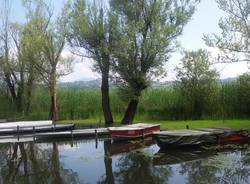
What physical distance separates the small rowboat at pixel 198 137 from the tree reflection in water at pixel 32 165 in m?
5.01

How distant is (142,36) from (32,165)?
14591 mm

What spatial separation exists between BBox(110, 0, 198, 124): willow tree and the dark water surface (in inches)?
328

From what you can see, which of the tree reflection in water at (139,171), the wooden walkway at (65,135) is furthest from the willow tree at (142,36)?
the tree reflection in water at (139,171)

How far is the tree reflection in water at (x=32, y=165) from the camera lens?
15609mm

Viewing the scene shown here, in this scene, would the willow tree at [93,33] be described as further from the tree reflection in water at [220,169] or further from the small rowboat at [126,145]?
the tree reflection in water at [220,169]

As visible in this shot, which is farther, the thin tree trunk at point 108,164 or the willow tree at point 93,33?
the willow tree at point 93,33

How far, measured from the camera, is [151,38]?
2973 cm

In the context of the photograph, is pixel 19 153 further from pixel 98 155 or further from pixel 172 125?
pixel 172 125

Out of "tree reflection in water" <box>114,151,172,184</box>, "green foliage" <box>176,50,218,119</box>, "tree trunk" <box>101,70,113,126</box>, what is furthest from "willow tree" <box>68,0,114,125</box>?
"tree reflection in water" <box>114,151,172,184</box>

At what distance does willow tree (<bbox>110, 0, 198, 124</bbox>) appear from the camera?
29.8 metres

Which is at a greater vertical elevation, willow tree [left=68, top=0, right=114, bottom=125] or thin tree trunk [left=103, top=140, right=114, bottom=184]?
willow tree [left=68, top=0, right=114, bottom=125]

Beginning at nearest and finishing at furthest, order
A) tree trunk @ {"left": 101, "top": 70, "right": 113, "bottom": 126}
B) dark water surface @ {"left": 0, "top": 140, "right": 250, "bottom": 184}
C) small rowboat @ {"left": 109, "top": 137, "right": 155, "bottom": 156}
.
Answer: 1. dark water surface @ {"left": 0, "top": 140, "right": 250, "bottom": 184}
2. small rowboat @ {"left": 109, "top": 137, "right": 155, "bottom": 156}
3. tree trunk @ {"left": 101, "top": 70, "right": 113, "bottom": 126}

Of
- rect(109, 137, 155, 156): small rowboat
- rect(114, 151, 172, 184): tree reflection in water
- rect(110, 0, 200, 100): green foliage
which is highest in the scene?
rect(110, 0, 200, 100): green foliage

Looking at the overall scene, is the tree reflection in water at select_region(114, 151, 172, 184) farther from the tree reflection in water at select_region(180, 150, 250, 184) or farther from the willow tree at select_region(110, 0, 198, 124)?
the willow tree at select_region(110, 0, 198, 124)
